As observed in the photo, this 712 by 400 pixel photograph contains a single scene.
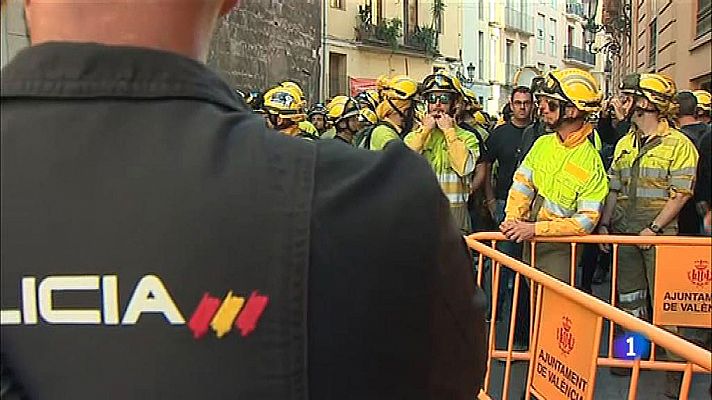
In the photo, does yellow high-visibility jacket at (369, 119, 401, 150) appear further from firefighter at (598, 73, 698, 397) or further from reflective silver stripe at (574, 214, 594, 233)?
reflective silver stripe at (574, 214, 594, 233)

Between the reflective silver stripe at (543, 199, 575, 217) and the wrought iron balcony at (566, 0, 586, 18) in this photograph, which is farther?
the reflective silver stripe at (543, 199, 575, 217)

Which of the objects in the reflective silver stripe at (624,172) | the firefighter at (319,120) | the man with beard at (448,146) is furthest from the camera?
the firefighter at (319,120)

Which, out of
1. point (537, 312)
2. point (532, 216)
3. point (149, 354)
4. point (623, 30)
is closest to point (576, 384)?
point (537, 312)

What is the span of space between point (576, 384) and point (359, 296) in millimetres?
2367

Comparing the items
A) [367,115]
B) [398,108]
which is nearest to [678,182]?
[398,108]

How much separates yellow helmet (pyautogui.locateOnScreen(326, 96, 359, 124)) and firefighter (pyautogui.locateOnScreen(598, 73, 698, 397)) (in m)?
4.16

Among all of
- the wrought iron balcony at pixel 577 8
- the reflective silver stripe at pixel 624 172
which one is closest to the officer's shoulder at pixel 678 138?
the reflective silver stripe at pixel 624 172

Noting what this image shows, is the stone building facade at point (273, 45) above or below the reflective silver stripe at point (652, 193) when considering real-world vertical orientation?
above

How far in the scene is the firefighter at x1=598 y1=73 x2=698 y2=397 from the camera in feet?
16.1

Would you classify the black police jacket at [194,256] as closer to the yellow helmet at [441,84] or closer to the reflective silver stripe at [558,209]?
the reflective silver stripe at [558,209]

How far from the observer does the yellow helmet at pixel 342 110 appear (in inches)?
376

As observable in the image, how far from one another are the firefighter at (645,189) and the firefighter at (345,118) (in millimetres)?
3597

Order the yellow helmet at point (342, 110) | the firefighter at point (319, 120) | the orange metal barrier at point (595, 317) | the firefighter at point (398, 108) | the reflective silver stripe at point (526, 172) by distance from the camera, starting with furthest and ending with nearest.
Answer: the firefighter at point (319, 120)
the yellow helmet at point (342, 110)
the firefighter at point (398, 108)
the reflective silver stripe at point (526, 172)
the orange metal barrier at point (595, 317)

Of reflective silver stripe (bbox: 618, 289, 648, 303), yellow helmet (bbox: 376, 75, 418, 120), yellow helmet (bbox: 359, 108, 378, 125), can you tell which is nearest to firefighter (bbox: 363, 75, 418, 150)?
yellow helmet (bbox: 376, 75, 418, 120)
